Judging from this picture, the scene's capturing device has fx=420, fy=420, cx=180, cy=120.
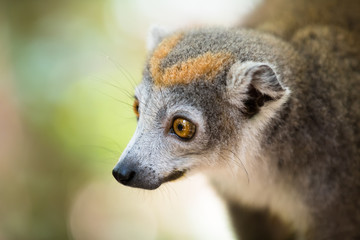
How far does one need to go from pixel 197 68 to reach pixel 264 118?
69cm

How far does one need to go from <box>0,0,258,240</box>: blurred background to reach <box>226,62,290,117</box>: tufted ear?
11.1 ft

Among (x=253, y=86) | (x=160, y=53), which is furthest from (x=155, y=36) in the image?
(x=253, y=86)

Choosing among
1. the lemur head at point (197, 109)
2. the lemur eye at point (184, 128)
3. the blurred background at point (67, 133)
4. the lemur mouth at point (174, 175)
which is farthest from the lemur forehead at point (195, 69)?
the blurred background at point (67, 133)

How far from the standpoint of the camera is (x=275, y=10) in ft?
15.7

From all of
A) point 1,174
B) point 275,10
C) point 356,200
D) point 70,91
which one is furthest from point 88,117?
point 356,200

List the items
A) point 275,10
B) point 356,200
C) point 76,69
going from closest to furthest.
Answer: point 356,200 → point 275,10 → point 76,69

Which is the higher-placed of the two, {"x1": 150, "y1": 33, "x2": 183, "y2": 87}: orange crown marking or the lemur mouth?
{"x1": 150, "y1": 33, "x2": 183, "y2": 87}: orange crown marking

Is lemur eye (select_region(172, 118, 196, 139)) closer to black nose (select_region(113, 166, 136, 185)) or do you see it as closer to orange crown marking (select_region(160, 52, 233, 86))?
orange crown marking (select_region(160, 52, 233, 86))

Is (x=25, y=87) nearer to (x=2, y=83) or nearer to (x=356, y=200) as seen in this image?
(x=2, y=83)

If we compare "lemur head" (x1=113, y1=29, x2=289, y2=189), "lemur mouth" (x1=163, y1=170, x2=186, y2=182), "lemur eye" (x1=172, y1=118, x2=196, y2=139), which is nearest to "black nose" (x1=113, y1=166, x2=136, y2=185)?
"lemur head" (x1=113, y1=29, x2=289, y2=189)

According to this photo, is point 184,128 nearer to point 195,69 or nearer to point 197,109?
point 197,109

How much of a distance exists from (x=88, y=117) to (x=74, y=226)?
6.02 feet

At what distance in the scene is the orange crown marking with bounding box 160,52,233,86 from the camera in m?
3.27

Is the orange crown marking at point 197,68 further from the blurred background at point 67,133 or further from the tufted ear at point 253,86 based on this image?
the blurred background at point 67,133
